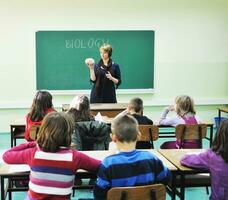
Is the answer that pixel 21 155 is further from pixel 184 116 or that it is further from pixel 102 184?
pixel 184 116

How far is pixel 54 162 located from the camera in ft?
7.10

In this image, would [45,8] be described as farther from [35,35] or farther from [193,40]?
[193,40]

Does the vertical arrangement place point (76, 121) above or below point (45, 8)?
below

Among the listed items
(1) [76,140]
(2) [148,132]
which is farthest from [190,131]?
(1) [76,140]

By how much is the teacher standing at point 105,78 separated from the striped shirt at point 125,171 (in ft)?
11.1

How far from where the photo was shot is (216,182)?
2.32m

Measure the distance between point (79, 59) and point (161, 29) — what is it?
1691mm

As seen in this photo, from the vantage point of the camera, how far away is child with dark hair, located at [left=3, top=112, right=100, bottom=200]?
2.17 m

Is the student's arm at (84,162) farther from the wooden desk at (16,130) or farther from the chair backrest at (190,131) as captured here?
the wooden desk at (16,130)

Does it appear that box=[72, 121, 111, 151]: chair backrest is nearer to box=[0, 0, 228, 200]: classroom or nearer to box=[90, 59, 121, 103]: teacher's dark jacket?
box=[90, 59, 121, 103]: teacher's dark jacket

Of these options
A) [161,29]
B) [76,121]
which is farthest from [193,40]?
[76,121]

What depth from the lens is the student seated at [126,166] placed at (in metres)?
2.06

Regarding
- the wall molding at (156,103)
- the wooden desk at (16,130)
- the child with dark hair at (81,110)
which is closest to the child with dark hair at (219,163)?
the child with dark hair at (81,110)

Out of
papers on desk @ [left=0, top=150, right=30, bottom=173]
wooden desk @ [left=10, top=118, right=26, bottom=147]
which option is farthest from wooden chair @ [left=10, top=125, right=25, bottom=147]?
papers on desk @ [left=0, top=150, right=30, bottom=173]
